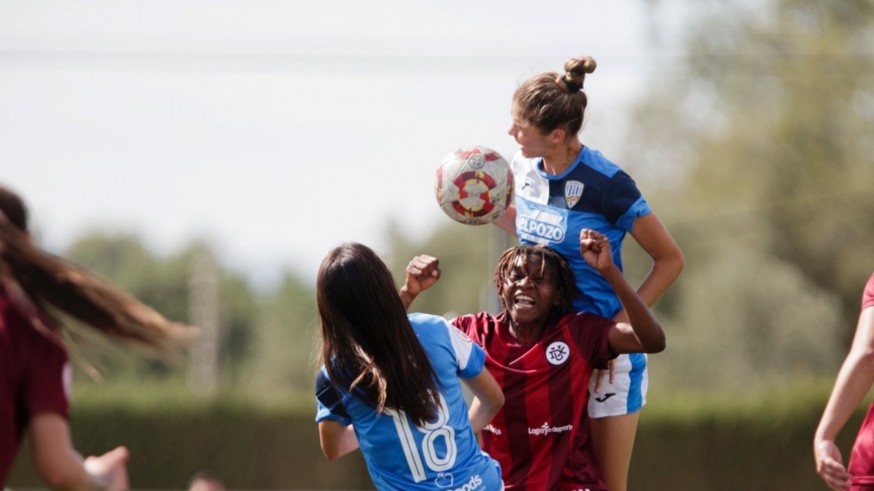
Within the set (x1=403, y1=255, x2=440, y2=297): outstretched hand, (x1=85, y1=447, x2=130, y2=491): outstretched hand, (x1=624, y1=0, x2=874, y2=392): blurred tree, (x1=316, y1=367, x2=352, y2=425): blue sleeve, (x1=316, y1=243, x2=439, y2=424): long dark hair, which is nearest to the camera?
(x1=85, y1=447, x2=130, y2=491): outstretched hand

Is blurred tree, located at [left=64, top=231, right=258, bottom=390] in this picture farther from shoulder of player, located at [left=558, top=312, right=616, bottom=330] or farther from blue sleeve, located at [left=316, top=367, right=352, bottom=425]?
blue sleeve, located at [left=316, top=367, right=352, bottom=425]

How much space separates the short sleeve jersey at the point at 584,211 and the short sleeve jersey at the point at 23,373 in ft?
8.88

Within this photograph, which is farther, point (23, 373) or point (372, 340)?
point (372, 340)

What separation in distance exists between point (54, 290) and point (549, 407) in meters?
2.54

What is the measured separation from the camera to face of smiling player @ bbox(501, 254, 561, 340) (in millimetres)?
5516

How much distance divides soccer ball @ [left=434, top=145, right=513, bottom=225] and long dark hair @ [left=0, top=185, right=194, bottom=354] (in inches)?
93.2

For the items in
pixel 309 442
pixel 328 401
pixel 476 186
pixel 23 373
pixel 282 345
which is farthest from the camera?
pixel 282 345

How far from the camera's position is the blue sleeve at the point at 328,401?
188 inches

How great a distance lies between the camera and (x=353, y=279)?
15.3 feet

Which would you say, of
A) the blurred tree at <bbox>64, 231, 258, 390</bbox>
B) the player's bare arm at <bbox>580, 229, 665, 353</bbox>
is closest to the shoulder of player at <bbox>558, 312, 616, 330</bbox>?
the player's bare arm at <bbox>580, 229, 665, 353</bbox>

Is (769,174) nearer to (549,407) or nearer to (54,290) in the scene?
(549,407)

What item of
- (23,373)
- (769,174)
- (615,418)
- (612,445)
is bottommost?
(769,174)

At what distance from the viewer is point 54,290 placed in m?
3.60

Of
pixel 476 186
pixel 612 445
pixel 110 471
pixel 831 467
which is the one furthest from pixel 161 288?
pixel 110 471
